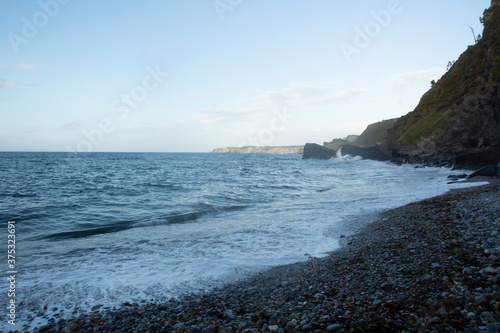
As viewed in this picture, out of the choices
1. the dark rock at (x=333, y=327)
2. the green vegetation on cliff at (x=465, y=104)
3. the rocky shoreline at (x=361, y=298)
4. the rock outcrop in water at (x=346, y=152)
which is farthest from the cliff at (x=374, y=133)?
the dark rock at (x=333, y=327)

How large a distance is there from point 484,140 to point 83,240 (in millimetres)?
38476

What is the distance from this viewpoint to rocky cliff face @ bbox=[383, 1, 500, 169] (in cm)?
3136

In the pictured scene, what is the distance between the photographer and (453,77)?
5309 cm

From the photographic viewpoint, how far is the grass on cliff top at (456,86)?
38.3m

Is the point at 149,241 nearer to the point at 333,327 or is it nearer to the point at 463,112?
the point at 333,327

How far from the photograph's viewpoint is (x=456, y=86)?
5022 cm

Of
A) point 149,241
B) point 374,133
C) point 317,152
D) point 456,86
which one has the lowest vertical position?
point 149,241

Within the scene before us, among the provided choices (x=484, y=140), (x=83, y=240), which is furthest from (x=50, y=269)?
(x=484, y=140)

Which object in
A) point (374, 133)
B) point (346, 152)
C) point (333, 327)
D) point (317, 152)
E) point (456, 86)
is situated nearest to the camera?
point (333, 327)

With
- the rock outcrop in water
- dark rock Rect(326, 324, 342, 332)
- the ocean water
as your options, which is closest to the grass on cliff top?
the rock outcrop in water

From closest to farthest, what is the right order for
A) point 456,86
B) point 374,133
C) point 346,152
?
point 456,86 → point 346,152 → point 374,133

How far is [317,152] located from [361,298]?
116651 millimetres

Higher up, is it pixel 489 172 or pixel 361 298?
pixel 489 172

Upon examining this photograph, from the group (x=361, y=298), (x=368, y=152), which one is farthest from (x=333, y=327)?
(x=368, y=152)
